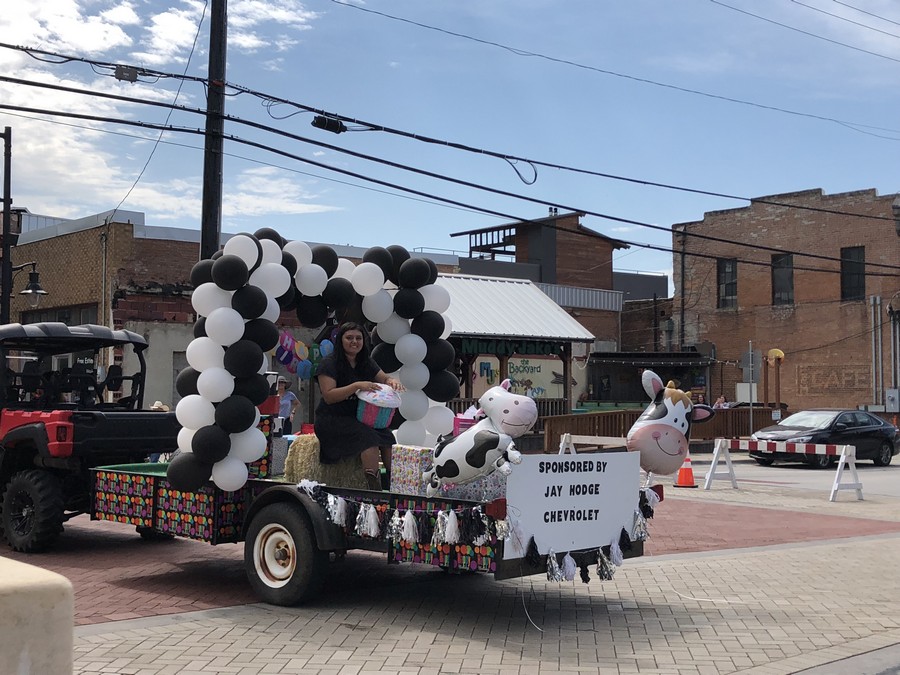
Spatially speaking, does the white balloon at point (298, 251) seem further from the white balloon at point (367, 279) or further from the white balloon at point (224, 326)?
the white balloon at point (224, 326)

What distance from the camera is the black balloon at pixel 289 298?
338 inches

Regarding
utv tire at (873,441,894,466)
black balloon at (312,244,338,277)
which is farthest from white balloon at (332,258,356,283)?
utv tire at (873,441,894,466)

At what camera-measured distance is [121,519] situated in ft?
29.0

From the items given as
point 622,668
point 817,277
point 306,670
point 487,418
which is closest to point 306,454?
point 487,418

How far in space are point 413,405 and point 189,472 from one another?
89.8 inches

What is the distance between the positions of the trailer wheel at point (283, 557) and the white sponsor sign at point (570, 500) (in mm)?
1618

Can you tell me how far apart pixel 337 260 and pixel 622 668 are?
455 cm

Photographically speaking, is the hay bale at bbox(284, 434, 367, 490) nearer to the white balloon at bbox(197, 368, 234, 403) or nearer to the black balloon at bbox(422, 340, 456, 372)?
the white balloon at bbox(197, 368, 234, 403)

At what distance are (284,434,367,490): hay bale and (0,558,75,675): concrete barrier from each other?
4.36 m

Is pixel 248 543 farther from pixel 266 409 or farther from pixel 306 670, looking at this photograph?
pixel 266 409

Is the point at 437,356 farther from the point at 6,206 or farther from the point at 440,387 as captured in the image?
the point at 6,206

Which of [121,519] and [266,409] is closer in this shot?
[121,519]

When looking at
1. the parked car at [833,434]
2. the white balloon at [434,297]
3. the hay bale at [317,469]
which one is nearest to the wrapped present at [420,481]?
the hay bale at [317,469]

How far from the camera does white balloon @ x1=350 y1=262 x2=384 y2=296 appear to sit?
8789 millimetres
